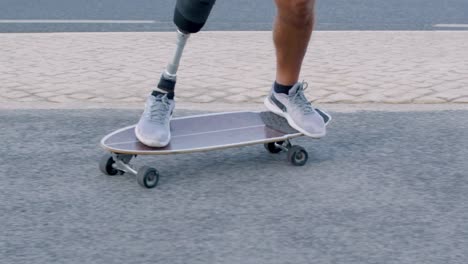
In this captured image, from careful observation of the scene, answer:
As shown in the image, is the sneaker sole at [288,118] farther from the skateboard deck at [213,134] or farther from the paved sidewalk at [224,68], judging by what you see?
the paved sidewalk at [224,68]

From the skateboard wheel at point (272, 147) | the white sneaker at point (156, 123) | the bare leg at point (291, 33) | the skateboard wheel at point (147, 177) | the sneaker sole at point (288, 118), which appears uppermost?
the bare leg at point (291, 33)

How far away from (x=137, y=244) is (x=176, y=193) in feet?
2.07

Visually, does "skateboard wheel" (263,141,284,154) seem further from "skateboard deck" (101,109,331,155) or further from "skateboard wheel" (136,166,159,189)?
"skateboard wheel" (136,166,159,189)

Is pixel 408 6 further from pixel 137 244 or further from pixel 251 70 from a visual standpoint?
pixel 137 244

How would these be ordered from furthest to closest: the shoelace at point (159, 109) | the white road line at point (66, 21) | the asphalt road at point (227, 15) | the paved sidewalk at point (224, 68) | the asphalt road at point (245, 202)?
the white road line at point (66, 21)
the asphalt road at point (227, 15)
the paved sidewalk at point (224, 68)
the shoelace at point (159, 109)
the asphalt road at point (245, 202)

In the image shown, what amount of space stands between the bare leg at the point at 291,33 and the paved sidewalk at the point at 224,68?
4.11ft

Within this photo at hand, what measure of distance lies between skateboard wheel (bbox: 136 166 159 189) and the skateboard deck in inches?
3.3

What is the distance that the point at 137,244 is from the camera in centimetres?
342

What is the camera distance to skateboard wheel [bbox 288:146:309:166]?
441 centimetres

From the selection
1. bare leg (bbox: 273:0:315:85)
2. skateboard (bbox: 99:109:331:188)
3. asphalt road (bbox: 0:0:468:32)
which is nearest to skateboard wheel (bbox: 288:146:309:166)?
skateboard (bbox: 99:109:331:188)

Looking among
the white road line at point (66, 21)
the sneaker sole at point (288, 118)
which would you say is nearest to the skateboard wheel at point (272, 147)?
the sneaker sole at point (288, 118)

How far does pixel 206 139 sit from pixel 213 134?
0.09m

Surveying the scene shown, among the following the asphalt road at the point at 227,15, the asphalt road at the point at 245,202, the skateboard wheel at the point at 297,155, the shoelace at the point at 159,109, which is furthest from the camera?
the asphalt road at the point at 227,15

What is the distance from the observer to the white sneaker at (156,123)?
4137mm
